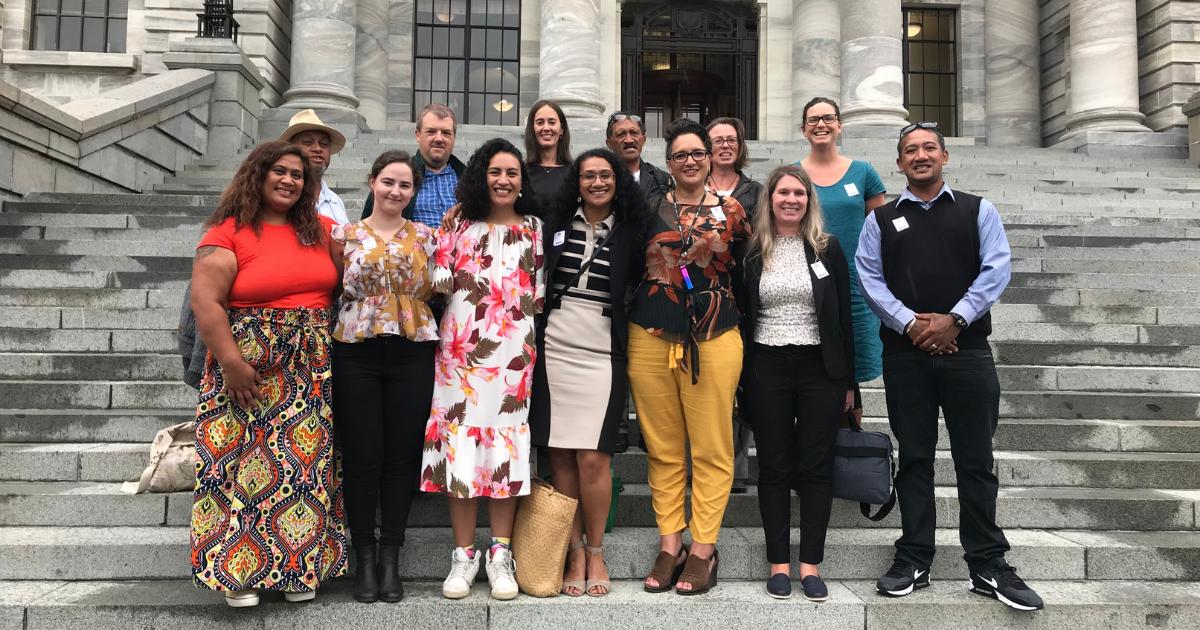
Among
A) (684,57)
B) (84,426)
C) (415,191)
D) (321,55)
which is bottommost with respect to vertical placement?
(84,426)

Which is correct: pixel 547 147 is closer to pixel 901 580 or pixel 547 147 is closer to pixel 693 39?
pixel 901 580

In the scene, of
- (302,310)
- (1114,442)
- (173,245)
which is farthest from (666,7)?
(302,310)

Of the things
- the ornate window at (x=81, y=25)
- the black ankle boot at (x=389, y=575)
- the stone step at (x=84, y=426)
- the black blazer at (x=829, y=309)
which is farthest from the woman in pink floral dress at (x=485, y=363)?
the ornate window at (x=81, y=25)

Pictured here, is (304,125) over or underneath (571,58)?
underneath

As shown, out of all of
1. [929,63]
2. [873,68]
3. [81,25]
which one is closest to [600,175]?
[873,68]

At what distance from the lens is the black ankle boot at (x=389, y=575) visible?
357 centimetres

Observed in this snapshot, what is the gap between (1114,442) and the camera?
5.09 meters

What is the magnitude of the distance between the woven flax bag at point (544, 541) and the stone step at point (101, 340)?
3.64 metres

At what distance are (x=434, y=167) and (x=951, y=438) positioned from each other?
10.5 ft

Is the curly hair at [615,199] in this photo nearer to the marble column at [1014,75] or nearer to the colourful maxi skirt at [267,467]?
the colourful maxi skirt at [267,467]

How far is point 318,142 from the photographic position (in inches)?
172

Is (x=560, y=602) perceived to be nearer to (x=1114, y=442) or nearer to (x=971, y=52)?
(x=1114, y=442)

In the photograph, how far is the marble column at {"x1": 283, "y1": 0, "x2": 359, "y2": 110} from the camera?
44.5ft

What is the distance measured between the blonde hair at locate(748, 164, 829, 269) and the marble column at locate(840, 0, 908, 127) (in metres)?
11.0
